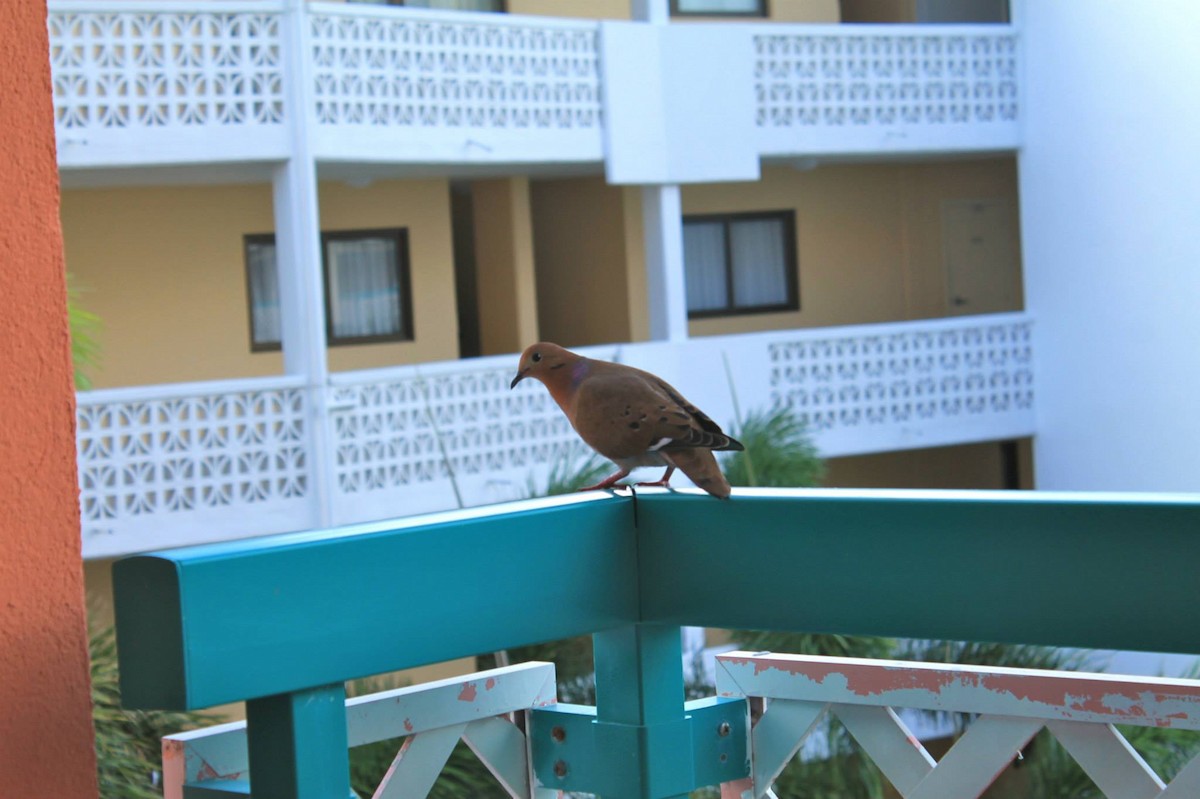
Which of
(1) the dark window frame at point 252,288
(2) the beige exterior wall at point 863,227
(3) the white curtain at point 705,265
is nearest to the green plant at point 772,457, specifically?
(3) the white curtain at point 705,265

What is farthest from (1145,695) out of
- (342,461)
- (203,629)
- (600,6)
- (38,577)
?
(600,6)

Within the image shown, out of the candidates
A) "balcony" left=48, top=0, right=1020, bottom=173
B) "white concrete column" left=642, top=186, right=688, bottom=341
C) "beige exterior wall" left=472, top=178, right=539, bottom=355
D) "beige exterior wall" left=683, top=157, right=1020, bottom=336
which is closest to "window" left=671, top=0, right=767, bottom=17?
"beige exterior wall" left=683, top=157, right=1020, bottom=336

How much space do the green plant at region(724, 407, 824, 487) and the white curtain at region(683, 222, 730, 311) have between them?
11.7ft

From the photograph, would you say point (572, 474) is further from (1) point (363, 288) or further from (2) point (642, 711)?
(2) point (642, 711)

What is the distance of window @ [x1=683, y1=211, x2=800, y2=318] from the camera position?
57.8 ft

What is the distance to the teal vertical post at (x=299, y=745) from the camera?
1658 mm

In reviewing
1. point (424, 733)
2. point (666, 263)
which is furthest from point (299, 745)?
point (666, 263)

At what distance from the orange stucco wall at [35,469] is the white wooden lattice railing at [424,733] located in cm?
15

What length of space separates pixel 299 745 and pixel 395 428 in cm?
1142

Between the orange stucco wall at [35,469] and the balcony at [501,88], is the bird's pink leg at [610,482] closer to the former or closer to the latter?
the orange stucco wall at [35,469]

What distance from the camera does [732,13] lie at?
17.3m

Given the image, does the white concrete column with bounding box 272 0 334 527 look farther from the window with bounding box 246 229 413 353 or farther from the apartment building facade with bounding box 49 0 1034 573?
the window with bounding box 246 229 413 353

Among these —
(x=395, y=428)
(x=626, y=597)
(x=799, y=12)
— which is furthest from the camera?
(x=799, y=12)

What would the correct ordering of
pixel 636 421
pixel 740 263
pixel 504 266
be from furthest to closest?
1. pixel 740 263
2. pixel 504 266
3. pixel 636 421
